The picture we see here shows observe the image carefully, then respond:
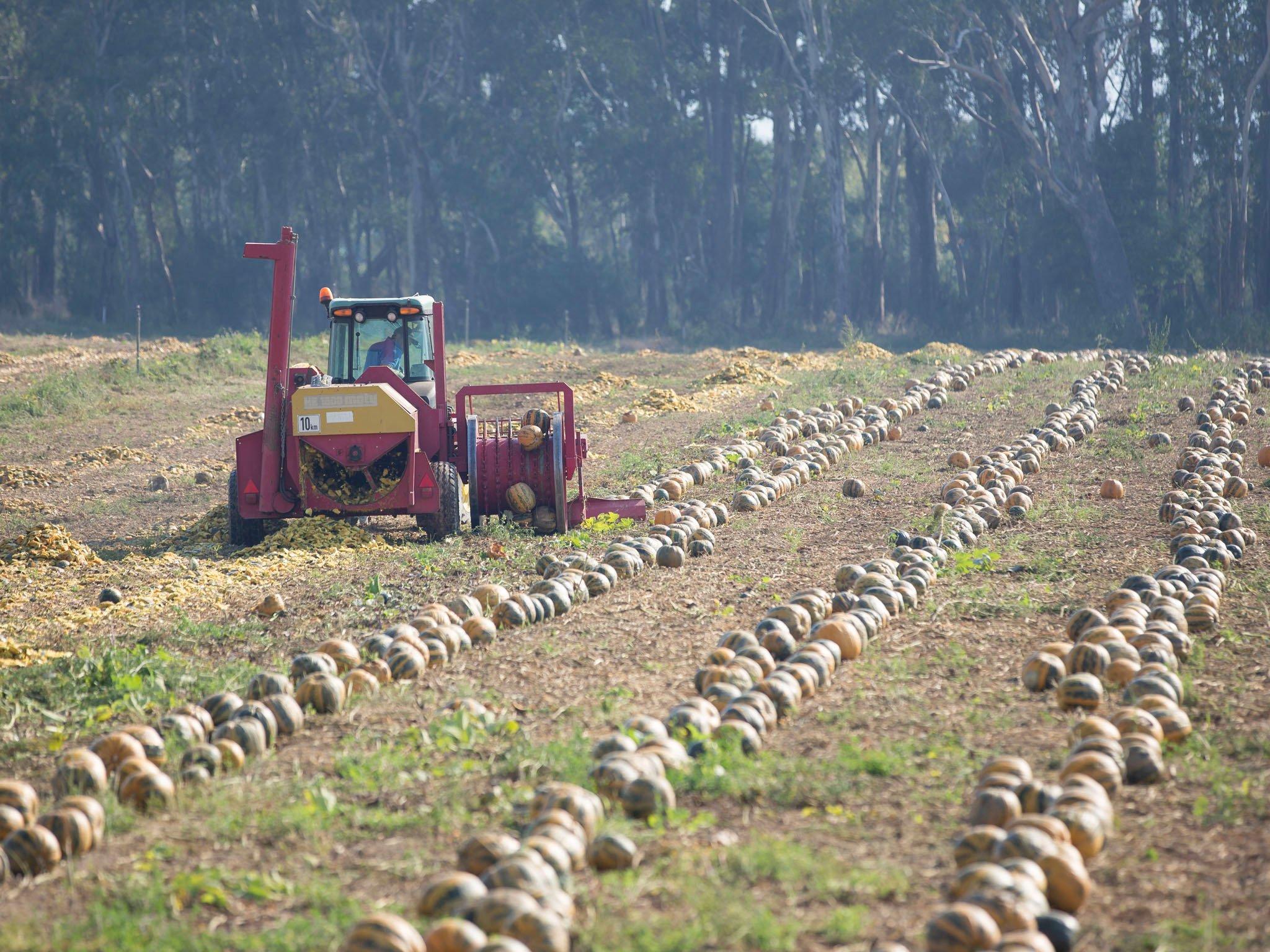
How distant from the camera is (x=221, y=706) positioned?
6.55 meters

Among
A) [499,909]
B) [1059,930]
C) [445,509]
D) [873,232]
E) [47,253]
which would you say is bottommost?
[1059,930]

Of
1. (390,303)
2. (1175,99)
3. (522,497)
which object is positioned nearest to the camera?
(522,497)

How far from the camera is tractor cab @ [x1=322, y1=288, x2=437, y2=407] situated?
43.6 feet

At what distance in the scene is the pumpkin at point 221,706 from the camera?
6.52 metres

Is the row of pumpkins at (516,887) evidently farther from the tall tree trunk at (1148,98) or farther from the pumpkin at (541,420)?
the tall tree trunk at (1148,98)

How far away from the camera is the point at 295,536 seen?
11656 mm

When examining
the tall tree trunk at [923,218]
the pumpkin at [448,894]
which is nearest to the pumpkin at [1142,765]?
the pumpkin at [448,894]

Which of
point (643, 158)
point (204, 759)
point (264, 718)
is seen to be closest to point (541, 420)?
point (264, 718)

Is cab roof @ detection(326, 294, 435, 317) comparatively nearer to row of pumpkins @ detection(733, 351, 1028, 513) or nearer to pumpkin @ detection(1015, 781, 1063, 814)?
row of pumpkins @ detection(733, 351, 1028, 513)

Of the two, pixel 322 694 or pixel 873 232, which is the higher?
pixel 873 232

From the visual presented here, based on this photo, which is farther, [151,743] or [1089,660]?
[1089,660]

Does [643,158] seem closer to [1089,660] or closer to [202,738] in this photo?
[1089,660]

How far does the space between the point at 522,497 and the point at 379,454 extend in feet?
4.70

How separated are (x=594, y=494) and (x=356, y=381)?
287 cm
